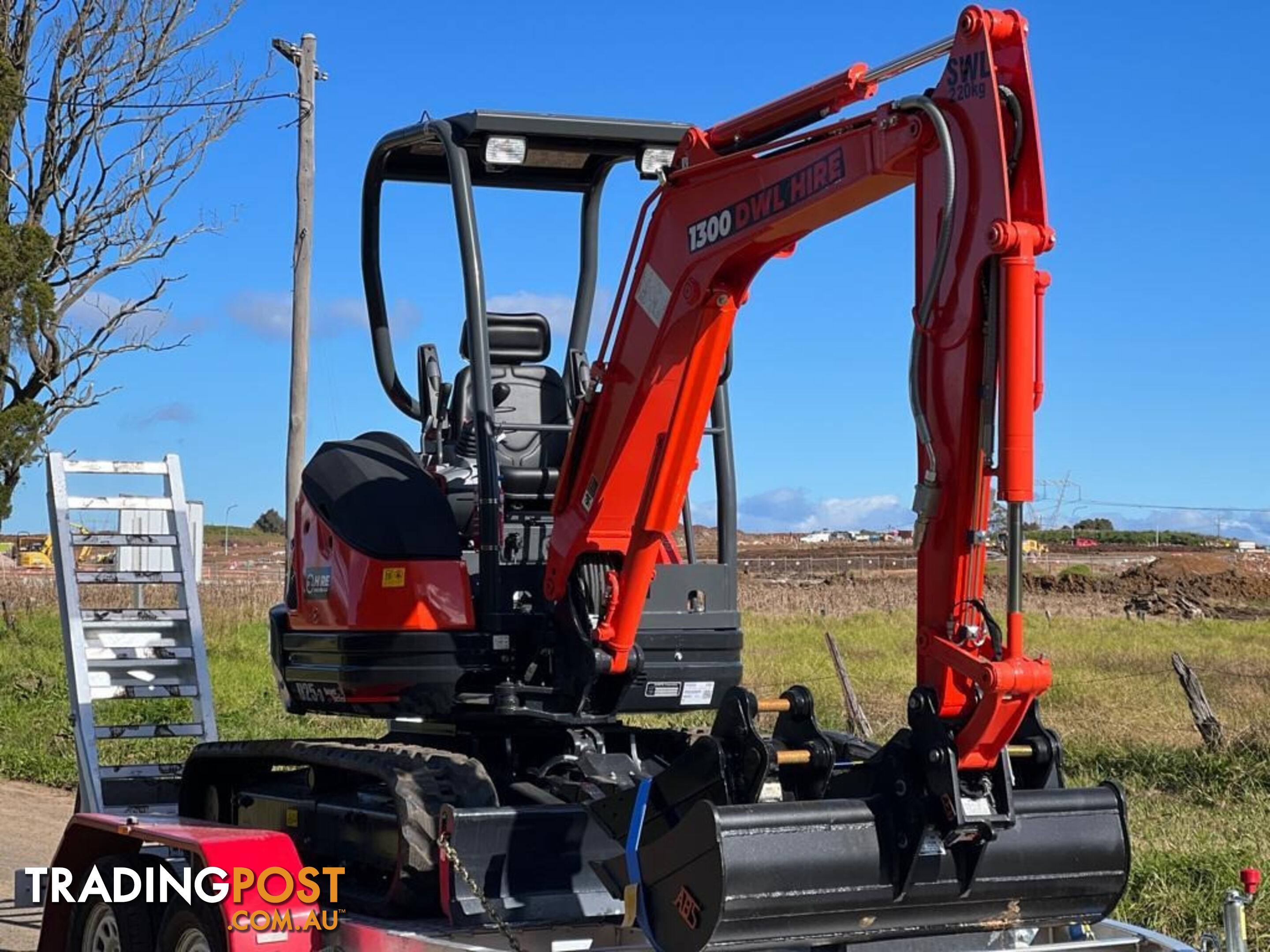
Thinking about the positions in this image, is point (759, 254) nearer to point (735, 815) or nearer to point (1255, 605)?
point (735, 815)

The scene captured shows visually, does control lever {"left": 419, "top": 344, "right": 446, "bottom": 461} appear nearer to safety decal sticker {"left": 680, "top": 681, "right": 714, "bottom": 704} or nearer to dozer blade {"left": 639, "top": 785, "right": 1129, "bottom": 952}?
safety decal sticker {"left": 680, "top": 681, "right": 714, "bottom": 704}

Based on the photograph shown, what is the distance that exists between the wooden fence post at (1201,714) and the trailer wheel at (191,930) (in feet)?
29.9

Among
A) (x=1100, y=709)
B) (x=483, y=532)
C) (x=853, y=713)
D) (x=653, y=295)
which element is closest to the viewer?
(x=653, y=295)

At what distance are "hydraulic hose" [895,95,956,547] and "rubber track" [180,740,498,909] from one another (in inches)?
79.9

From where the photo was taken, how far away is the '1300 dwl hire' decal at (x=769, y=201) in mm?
5859

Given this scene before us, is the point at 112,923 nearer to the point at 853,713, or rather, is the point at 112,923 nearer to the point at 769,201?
the point at 769,201

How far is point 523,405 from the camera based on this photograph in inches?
315

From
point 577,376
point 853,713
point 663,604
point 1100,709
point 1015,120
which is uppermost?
point 1015,120

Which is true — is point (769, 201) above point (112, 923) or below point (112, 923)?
above

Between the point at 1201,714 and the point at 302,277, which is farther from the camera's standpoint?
the point at 302,277

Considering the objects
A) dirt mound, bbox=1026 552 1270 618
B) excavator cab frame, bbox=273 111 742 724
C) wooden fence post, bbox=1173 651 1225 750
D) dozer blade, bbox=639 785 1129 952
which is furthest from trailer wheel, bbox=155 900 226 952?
dirt mound, bbox=1026 552 1270 618

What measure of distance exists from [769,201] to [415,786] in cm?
251

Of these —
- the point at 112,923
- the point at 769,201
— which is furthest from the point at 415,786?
the point at 769,201

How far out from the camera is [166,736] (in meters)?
9.17
